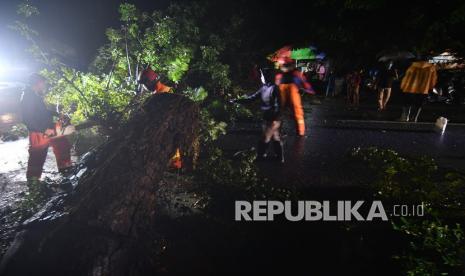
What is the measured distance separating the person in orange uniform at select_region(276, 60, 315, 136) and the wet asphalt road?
147 centimetres

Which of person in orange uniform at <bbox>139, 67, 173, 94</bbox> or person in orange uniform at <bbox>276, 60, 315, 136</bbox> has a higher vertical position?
person in orange uniform at <bbox>139, 67, 173, 94</bbox>

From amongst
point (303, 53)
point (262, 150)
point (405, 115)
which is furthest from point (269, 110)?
point (303, 53)

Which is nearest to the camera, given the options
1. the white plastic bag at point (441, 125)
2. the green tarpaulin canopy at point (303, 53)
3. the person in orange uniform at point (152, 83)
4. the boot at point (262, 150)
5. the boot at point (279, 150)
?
the person in orange uniform at point (152, 83)

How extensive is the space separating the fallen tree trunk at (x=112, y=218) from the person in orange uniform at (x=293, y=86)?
1.74 m

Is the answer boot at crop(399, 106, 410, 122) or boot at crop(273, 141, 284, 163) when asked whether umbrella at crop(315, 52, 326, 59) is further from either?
boot at crop(273, 141, 284, 163)

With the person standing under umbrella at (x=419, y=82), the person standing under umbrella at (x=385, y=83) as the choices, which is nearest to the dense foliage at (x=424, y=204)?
the person standing under umbrella at (x=419, y=82)

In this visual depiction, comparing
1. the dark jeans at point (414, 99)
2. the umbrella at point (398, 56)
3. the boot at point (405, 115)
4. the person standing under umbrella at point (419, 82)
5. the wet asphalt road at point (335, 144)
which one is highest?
the umbrella at point (398, 56)

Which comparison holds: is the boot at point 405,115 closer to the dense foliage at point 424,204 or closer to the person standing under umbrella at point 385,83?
the person standing under umbrella at point 385,83

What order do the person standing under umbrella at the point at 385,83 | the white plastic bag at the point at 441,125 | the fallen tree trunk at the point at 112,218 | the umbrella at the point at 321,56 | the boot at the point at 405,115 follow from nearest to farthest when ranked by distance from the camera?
the fallen tree trunk at the point at 112,218 → the white plastic bag at the point at 441,125 → the boot at the point at 405,115 → the person standing under umbrella at the point at 385,83 → the umbrella at the point at 321,56

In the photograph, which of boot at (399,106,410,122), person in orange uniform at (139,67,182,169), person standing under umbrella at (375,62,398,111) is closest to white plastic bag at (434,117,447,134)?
boot at (399,106,410,122)

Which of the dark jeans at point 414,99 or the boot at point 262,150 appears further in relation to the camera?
the dark jeans at point 414,99

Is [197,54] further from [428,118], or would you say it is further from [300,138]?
[428,118]

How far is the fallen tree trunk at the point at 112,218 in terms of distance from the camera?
143 inches

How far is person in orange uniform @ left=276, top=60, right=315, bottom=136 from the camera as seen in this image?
16.0ft
